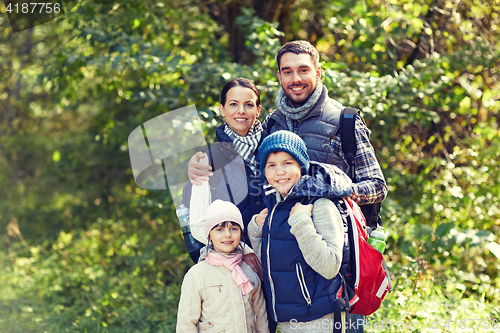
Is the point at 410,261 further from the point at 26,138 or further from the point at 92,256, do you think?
the point at 26,138

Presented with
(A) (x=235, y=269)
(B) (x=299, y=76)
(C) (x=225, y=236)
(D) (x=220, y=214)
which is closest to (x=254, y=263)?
(A) (x=235, y=269)

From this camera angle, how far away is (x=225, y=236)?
232cm

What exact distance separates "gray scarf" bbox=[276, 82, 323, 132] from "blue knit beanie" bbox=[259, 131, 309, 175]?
30 centimetres

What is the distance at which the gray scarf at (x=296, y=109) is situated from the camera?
7.86 ft

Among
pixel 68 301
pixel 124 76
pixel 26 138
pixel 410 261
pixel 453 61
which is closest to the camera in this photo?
pixel 410 261

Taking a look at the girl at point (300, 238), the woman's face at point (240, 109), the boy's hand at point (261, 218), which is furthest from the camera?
the woman's face at point (240, 109)

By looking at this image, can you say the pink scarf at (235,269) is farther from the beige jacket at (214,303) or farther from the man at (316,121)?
the man at (316,121)

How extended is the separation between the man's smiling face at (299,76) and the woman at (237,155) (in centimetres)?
25

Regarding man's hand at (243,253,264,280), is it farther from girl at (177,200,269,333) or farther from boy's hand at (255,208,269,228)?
boy's hand at (255,208,269,228)

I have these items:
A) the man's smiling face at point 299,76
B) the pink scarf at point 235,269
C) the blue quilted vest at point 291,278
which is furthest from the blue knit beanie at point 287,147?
the pink scarf at point 235,269

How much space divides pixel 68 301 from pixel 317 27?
15.7 feet

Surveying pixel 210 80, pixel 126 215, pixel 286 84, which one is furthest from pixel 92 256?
pixel 286 84

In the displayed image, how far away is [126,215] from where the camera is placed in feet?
23.3

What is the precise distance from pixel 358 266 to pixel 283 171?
0.58m
